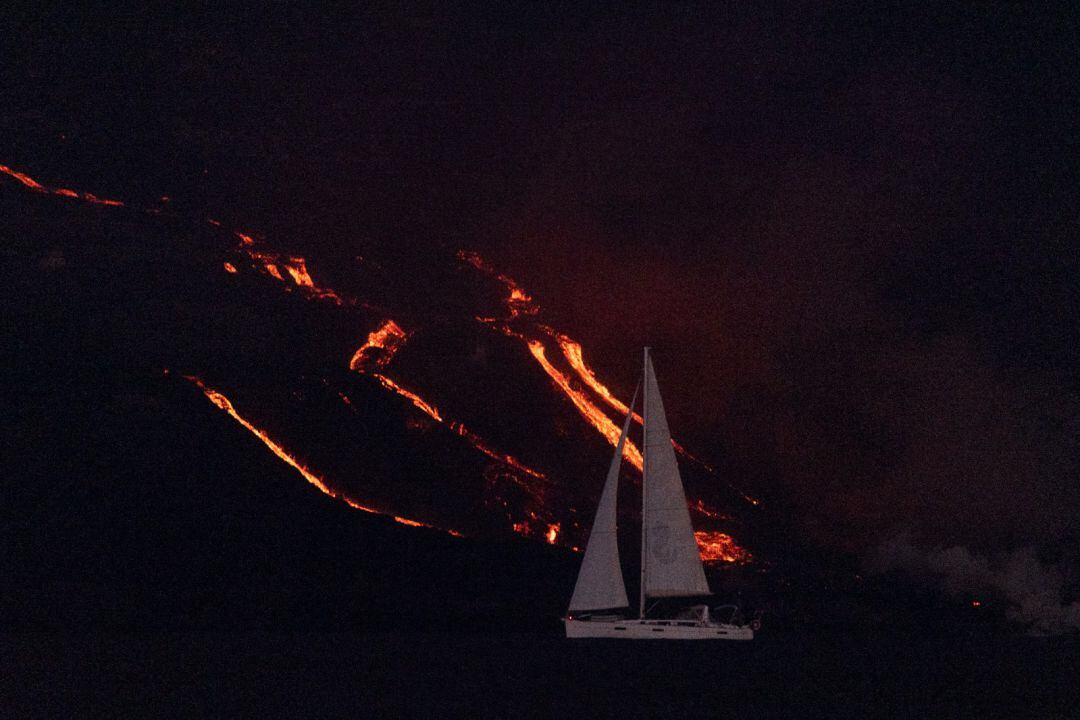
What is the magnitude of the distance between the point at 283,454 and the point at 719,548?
118 ft

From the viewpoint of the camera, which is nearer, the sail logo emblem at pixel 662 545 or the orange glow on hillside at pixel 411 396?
the sail logo emblem at pixel 662 545

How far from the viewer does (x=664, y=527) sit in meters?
75.2

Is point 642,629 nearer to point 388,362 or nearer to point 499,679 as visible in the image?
point 499,679

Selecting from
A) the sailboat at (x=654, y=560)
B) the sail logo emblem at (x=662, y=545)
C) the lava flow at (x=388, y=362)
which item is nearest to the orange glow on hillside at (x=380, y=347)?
the lava flow at (x=388, y=362)

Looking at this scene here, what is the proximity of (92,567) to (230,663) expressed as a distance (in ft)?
117

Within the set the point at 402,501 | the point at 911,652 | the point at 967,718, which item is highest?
the point at 402,501

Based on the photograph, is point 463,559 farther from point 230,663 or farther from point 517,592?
point 230,663

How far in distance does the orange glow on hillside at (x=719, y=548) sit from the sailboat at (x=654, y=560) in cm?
3207

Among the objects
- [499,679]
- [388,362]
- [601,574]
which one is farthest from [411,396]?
[499,679]

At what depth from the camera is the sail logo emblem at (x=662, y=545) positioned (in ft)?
245

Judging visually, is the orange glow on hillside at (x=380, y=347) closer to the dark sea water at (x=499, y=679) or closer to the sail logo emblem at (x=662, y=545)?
the dark sea water at (x=499, y=679)

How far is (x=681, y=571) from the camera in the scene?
244 feet

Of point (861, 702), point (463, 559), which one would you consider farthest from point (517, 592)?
point (861, 702)

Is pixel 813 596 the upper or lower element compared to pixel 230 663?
upper
